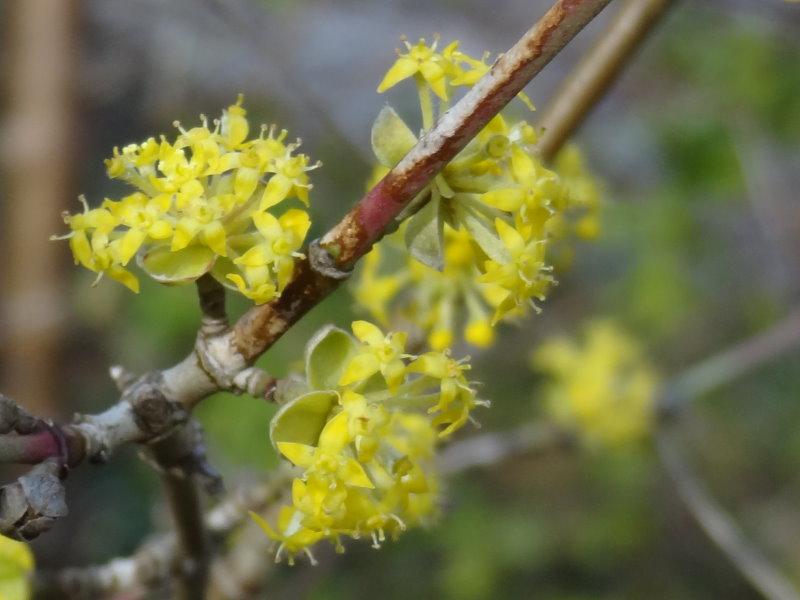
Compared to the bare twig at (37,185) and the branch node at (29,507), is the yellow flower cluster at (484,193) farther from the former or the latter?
the bare twig at (37,185)

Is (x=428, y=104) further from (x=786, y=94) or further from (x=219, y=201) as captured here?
(x=786, y=94)

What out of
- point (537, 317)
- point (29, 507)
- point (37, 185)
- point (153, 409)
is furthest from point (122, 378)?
point (37, 185)

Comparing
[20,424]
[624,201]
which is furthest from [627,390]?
[20,424]

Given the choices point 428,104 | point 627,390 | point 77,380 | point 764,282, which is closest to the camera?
point 428,104

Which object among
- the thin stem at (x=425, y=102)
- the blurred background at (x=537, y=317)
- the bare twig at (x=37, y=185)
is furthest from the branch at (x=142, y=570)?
the bare twig at (x=37, y=185)

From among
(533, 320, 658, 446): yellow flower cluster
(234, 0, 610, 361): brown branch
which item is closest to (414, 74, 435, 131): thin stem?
(234, 0, 610, 361): brown branch
